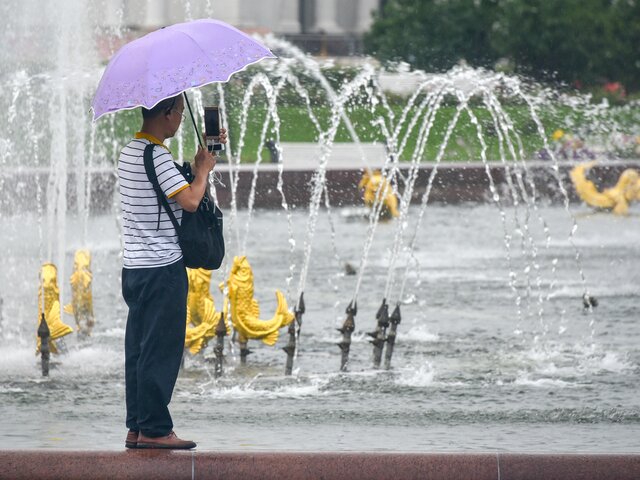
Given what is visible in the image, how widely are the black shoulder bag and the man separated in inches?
0.9

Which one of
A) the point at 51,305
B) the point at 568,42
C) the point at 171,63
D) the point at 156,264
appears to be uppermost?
the point at 568,42

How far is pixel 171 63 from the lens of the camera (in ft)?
18.0

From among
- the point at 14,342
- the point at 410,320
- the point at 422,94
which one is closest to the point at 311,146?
the point at 422,94

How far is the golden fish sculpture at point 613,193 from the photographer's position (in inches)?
707

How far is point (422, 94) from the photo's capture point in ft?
97.6

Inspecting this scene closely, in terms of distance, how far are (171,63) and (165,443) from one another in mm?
1369

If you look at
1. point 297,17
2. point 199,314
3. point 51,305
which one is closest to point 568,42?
point 199,314

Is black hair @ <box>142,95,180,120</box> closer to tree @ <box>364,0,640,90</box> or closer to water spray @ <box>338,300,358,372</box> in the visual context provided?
water spray @ <box>338,300,358,372</box>

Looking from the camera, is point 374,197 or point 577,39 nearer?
point 374,197

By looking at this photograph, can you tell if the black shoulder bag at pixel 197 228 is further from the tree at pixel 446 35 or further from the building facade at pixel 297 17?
the building facade at pixel 297 17

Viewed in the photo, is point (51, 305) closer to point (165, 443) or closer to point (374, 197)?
point (165, 443)

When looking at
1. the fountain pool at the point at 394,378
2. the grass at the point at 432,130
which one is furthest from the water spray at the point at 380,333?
the grass at the point at 432,130

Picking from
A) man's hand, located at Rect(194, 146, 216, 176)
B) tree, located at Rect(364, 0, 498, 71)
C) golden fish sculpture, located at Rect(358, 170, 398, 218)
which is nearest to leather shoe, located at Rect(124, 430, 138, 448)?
man's hand, located at Rect(194, 146, 216, 176)

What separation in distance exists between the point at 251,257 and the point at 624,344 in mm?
5210
